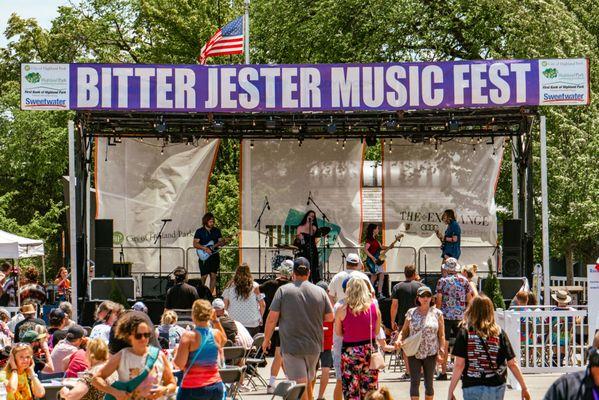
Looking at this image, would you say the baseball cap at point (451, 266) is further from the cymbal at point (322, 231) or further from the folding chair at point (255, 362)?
the cymbal at point (322, 231)

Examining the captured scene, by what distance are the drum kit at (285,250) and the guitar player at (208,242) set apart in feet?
3.71

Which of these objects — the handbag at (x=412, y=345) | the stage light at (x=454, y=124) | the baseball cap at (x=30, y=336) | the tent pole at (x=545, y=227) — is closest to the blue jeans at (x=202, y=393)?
the baseball cap at (x=30, y=336)

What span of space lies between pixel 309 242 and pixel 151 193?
4.07m

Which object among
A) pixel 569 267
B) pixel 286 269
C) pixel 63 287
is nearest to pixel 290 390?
pixel 286 269

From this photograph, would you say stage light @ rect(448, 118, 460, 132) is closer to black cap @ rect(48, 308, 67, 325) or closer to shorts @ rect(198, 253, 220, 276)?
shorts @ rect(198, 253, 220, 276)

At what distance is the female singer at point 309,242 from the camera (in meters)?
23.0

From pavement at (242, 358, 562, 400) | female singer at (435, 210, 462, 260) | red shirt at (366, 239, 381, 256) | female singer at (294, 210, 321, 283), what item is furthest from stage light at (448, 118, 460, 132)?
pavement at (242, 358, 562, 400)

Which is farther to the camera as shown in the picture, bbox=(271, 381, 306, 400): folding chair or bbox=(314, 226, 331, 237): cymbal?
bbox=(314, 226, 331, 237): cymbal

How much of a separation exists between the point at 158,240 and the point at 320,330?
515 inches

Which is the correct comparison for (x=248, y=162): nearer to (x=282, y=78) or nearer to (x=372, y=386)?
(x=282, y=78)

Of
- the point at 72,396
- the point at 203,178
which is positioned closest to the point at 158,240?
the point at 203,178

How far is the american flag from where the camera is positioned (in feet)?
95.2

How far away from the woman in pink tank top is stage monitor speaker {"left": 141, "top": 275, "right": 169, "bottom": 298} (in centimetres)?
1183

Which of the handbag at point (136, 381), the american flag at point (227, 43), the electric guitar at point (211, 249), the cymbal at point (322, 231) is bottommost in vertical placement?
the handbag at point (136, 381)
